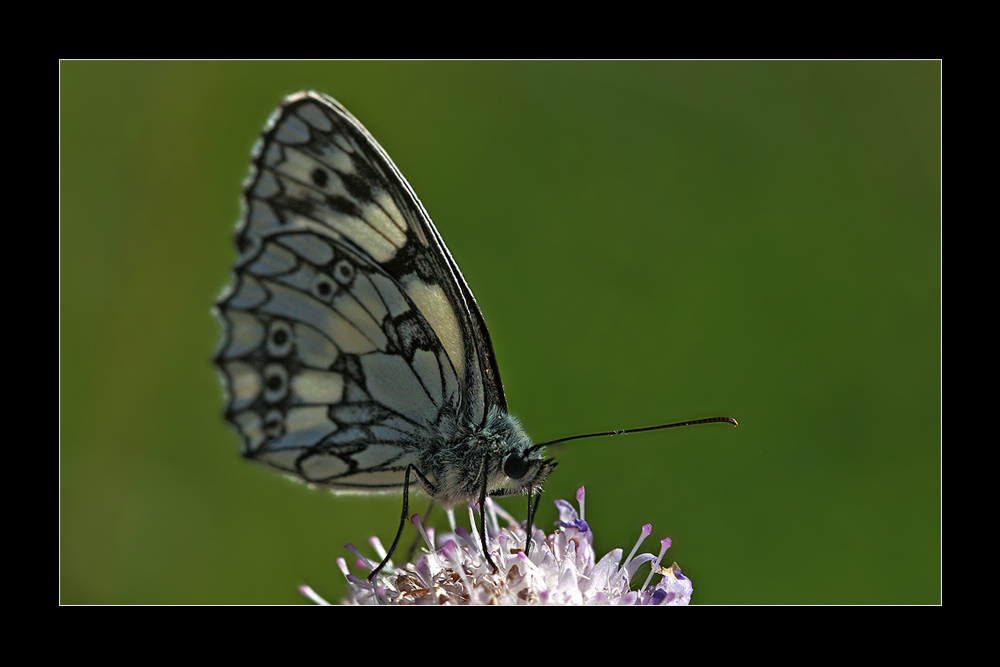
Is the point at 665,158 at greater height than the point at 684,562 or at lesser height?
greater

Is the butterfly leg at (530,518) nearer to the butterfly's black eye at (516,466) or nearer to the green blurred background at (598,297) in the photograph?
the butterfly's black eye at (516,466)

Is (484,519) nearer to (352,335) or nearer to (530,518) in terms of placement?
(530,518)

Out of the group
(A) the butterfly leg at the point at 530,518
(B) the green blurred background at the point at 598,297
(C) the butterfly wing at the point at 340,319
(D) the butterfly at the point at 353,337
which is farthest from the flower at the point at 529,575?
(B) the green blurred background at the point at 598,297

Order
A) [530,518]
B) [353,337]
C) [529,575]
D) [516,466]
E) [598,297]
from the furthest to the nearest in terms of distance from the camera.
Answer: [598,297] < [353,337] < [516,466] < [530,518] < [529,575]

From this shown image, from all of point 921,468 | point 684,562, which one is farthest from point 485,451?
point 921,468

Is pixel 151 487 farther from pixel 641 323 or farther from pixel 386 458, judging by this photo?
pixel 641 323

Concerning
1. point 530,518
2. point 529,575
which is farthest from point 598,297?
point 529,575
